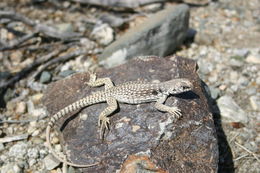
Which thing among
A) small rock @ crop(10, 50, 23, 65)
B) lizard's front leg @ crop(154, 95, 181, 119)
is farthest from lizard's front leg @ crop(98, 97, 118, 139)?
small rock @ crop(10, 50, 23, 65)

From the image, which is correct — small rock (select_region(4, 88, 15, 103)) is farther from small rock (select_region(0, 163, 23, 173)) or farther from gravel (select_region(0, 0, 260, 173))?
small rock (select_region(0, 163, 23, 173))

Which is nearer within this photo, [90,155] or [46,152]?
[90,155]

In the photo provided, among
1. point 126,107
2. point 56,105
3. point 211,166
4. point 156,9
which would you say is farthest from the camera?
point 156,9

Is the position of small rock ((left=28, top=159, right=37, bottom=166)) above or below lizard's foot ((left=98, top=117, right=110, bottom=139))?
below

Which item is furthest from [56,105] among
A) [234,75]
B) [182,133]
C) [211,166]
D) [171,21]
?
[234,75]

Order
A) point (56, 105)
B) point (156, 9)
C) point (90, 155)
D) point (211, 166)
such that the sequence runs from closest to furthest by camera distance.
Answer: point (211, 166) < point (90, 155) < point (56, 105) < point (156, 9)

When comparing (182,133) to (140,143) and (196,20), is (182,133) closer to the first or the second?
(140,143)
